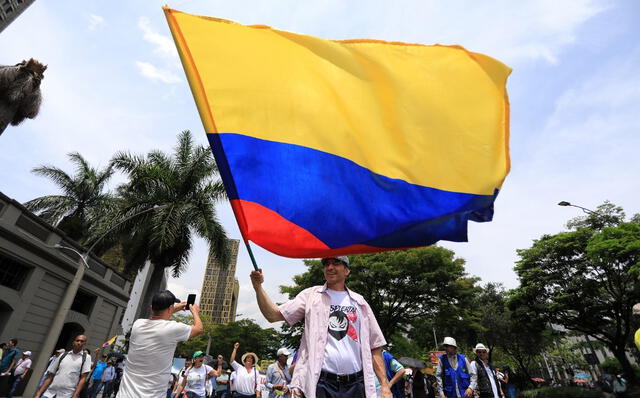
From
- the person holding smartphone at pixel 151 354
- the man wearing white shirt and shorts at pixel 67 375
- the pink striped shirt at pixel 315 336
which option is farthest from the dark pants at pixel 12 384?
the pink striped shirt at pixel 315 336

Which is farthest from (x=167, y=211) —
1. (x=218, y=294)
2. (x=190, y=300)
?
(x=218, y=294)

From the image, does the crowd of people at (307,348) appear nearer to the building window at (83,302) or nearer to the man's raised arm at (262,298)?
the man's raised arm at (262,298)

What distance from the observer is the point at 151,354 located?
3645 mm

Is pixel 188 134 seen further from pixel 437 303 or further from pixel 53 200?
pixel 437 303

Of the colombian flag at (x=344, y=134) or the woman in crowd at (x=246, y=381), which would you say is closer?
the colombian flag at (x=344, y=134)

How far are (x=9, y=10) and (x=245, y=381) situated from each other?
12.8m

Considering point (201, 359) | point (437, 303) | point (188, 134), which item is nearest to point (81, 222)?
point (188, 134)

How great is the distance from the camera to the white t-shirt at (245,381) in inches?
325

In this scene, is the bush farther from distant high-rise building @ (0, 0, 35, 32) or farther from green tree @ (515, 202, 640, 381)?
distant high-rise building @ (0, 0, 35, 32)

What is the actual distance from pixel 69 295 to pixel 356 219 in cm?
1514

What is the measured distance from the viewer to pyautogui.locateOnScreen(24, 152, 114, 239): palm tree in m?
22.7

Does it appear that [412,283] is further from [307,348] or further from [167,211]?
[307,348]

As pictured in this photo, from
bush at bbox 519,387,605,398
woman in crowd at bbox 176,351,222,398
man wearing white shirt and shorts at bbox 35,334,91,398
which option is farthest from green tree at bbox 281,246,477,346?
man wearing white shirt and shorts at bbox 35,334,91,398

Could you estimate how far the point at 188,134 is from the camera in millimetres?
20203
